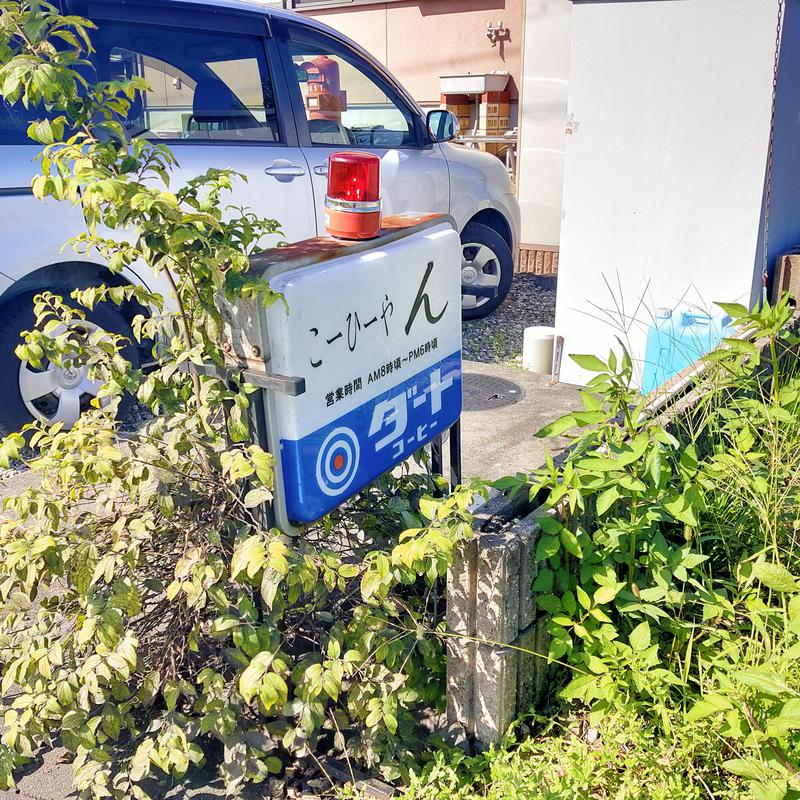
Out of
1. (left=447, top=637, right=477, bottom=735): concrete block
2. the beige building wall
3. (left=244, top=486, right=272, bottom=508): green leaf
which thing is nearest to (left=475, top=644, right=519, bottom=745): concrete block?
(left=447, top=637, right=477, bottom=735): concrete block

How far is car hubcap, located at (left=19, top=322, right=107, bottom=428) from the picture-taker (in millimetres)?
4062

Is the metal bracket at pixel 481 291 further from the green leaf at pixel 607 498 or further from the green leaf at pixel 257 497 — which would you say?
the green leaf at pixel 257 497

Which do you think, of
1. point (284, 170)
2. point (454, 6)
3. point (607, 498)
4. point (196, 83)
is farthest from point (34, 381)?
point (454, 6)

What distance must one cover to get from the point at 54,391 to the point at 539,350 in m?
2.96

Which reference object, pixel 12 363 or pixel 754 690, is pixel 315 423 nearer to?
pixel 754 690

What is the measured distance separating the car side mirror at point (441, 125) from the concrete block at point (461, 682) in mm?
4632

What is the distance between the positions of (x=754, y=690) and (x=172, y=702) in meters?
1.41

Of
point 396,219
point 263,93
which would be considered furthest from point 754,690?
point 263,93

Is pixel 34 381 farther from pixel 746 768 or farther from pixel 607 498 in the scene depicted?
pixel 746 768

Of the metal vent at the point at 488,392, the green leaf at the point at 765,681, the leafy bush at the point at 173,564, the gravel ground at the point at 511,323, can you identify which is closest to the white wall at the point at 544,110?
the gravel ground at the point at 511,323

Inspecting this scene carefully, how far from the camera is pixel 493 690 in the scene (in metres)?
2.13

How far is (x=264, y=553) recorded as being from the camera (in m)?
1.82

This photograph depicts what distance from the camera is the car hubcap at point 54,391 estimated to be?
4.06 metres

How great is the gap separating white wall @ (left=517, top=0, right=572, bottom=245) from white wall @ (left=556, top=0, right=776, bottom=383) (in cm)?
304
